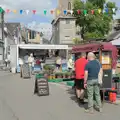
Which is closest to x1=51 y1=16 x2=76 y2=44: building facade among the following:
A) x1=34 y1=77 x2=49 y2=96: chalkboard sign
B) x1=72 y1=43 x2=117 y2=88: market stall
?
x1=72 y1=43 x2=117 y2=88: market stall

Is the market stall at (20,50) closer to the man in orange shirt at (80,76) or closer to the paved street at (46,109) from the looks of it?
the paved street at (46,109)

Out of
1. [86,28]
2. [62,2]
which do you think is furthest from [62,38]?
[62,2]

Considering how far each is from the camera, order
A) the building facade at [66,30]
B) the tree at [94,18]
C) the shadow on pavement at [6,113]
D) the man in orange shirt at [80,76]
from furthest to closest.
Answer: the building facade at [66,30] < the tree at [94,18] < the man in orange shirt at [80,76] < the shadow on pavement at [6,113]

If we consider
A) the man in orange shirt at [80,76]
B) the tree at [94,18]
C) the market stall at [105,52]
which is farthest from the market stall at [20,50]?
the tree at [94,18]

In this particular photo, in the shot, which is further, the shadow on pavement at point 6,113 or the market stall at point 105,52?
the market stall at point 105,52

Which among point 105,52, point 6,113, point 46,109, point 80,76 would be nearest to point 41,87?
point 80,76

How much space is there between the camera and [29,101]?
35.0 ft

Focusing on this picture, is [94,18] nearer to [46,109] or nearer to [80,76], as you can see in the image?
[80,76]

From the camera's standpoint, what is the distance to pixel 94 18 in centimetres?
4997

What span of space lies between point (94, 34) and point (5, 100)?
38408mm

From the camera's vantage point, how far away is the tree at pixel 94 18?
163 ft

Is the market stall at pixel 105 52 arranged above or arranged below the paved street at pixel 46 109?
above

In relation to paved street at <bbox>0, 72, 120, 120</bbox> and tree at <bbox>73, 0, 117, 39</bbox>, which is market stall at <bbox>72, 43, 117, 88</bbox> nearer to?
paved street at <bbox>0, 72, 120, 120</bbox>

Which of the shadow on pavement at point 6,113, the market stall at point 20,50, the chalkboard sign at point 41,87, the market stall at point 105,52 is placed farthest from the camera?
the market stall at point 20,50
